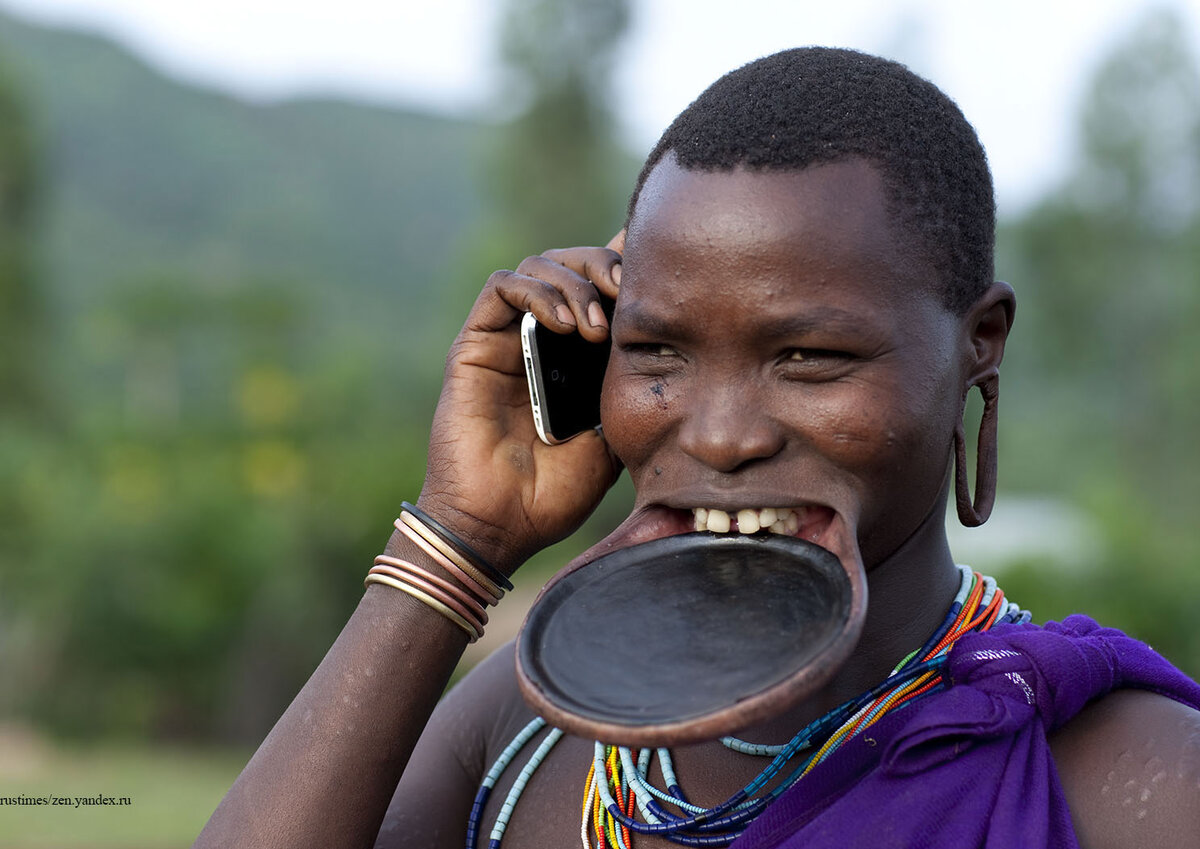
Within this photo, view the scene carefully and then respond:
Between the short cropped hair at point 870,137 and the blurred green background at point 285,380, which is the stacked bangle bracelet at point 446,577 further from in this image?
the blurred green background at point 285,380

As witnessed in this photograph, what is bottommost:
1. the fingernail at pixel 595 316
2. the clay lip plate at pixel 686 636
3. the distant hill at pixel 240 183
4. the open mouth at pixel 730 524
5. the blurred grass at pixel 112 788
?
the distant hill at pixel 240 183

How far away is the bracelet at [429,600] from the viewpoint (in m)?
2.36

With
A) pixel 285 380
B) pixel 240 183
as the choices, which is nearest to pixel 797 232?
pixel 285 380

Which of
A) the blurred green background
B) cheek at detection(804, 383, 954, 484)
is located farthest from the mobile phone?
the blurred green background

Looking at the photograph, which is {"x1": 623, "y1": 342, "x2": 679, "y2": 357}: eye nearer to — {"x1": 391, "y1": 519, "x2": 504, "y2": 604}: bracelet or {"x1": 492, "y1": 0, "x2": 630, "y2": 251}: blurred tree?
{"x1": 391, "y1": 519, "x2": 504, "y2": 604}: bracelet

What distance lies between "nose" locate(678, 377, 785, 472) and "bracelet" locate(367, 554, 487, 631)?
25.2 inches

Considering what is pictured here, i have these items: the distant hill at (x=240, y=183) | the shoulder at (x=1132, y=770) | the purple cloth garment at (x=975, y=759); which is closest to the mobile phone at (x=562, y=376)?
the purple cloth garment at (x=975, y=759)

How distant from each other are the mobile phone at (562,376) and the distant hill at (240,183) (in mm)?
61912

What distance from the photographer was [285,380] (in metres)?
33.2

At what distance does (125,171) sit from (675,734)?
281 ft

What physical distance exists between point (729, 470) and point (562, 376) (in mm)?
669

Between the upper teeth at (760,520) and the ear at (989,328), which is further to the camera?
the ear at (989,328)

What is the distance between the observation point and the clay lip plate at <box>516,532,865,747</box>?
163 centimetres

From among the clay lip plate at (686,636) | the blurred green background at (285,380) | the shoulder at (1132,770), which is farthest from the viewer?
the blurred green background at (285,380)
